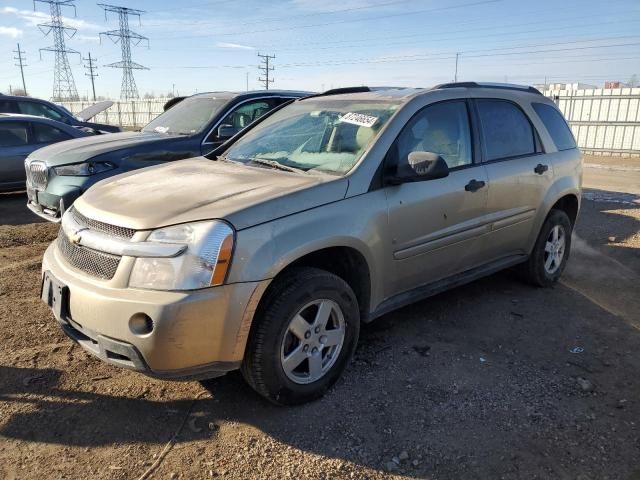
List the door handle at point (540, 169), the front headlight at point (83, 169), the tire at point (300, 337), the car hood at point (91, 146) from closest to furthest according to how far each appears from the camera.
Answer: the tire at point (300, 337) < the door handle at point (540, 169) < the front headlight at point (83, 169) < the car hood at point (91, 146)

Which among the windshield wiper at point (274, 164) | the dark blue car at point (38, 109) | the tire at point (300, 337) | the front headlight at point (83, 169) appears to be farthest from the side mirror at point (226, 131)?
the dark blue car at point (38, 109)

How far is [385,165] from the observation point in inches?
134

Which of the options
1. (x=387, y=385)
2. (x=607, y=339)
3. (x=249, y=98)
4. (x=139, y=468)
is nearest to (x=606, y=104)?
(x=249, y=98)

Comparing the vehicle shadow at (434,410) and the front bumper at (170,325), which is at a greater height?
the front bumper at (170,325)

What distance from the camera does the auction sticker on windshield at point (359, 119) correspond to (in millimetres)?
3622

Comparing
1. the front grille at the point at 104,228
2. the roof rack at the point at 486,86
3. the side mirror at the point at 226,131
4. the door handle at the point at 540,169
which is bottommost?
the front grille at the point at 104,228

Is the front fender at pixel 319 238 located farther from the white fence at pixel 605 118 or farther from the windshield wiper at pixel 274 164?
the white fence at pixel 605 118

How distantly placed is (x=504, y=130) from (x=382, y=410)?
2.64 metres

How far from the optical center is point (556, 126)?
5055 millimetres

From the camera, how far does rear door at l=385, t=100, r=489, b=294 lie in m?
3.49

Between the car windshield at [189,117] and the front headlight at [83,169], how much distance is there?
119 cm

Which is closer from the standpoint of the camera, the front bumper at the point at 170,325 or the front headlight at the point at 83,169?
the front bumper at the point at 170,325

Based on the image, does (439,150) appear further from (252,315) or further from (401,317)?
(252,315)

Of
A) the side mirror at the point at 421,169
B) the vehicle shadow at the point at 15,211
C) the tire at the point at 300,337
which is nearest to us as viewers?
the tire at the point at 300,337
